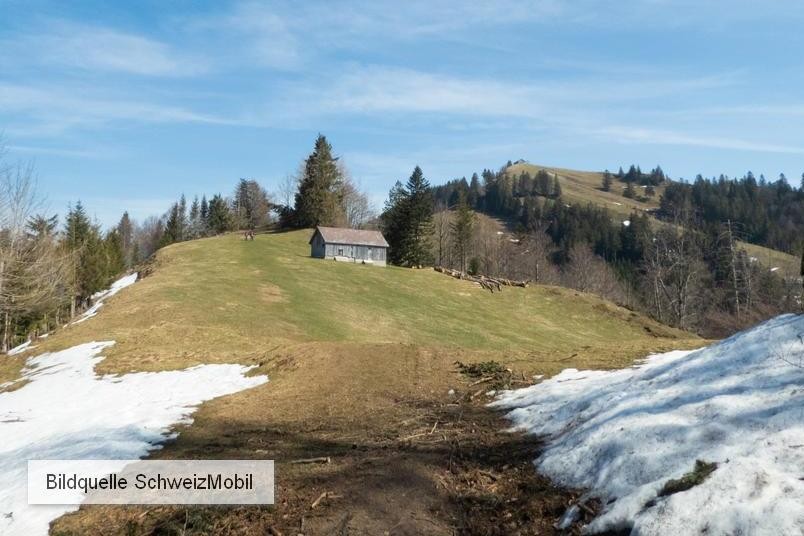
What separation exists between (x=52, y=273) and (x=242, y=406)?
26.6 metres

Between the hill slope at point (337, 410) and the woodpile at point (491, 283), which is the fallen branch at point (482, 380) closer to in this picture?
the hill slope at point (337, 410)

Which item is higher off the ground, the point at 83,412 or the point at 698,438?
the point at 698,438

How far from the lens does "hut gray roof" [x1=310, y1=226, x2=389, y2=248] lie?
70.0 m

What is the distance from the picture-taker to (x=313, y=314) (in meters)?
39.5

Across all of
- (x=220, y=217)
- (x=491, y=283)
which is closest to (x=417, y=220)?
(x=491, y=283)

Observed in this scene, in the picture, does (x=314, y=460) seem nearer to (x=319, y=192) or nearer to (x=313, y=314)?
(x=313, y=314)

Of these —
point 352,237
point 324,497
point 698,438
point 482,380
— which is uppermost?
point 352,237

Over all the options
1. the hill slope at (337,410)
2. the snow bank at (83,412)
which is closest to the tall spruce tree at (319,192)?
the hill slope at (337,410)

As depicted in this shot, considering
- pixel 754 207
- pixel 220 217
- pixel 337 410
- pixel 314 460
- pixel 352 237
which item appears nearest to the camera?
pixel 314 460

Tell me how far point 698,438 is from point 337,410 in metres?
7.80

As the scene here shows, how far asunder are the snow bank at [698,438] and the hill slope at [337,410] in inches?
27.8

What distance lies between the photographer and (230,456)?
888 centimetres

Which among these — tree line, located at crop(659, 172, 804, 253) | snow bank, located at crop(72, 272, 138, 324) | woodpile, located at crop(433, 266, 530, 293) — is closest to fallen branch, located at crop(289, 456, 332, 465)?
snow bank, located at crop(72, 272, 138, 324)

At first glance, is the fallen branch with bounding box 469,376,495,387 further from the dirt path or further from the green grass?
the green grass
